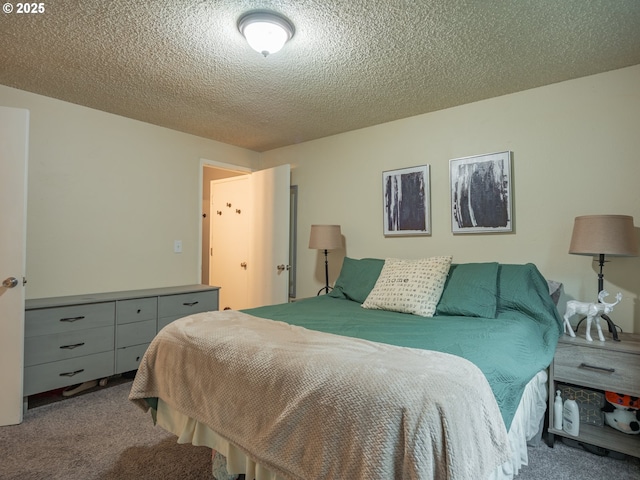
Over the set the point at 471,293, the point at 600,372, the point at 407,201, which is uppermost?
the point at 407,201

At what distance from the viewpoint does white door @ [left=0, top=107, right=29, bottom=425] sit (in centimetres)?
223

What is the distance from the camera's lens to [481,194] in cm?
277

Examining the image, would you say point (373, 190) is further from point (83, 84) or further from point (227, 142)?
point (83, 84)

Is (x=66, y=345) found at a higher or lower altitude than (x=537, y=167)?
lower

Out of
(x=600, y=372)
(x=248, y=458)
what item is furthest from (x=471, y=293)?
(x=248, y=458)

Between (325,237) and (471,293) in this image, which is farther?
(325,237)

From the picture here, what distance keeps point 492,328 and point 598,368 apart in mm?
655

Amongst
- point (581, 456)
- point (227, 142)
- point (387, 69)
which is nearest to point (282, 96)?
point (387, 69)

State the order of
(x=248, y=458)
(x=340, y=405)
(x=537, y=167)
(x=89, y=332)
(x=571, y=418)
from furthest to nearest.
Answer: (x=89, y=332) → (x=537, y=167) → (x=571, y=418) → (x=248, y=458) → (x=340, y=405)

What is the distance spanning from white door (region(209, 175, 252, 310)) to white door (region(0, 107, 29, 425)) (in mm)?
2243

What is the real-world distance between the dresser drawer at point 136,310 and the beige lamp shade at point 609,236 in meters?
3.12

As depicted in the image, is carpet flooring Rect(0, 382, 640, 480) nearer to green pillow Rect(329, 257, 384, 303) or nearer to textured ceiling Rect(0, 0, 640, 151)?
green pillow Rect(329, 257, 384, 303)

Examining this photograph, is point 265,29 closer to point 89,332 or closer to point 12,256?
point 12,256

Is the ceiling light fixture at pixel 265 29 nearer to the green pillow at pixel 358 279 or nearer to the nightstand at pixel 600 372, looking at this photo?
the green pillow at pixel 358 279
